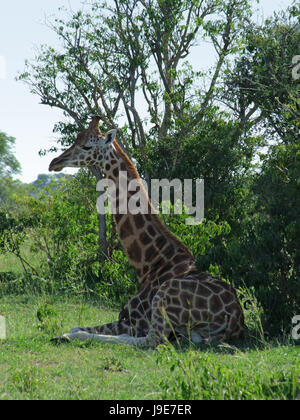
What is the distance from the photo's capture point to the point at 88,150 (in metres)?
7.71

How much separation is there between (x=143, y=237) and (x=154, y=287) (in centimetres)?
68

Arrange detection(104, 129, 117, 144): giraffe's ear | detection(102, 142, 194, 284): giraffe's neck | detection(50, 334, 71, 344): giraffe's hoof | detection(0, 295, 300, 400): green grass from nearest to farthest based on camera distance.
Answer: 1. detection(0, 295, 300, 400): green grass
2. detection(50, 334, 71, 344): giraffe's hoof
3. detection(102, 142, 194, 284): giraffe's neck
4. detection(104, 129, 117, 144): giraffe's ear

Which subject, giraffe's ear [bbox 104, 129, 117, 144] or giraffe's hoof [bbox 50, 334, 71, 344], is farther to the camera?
giraffe's ear [bbox 104, 129, 117, 144]

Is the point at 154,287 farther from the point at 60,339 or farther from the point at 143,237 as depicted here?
the point at 60,339

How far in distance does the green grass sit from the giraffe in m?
0.27

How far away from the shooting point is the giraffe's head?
7.64 m

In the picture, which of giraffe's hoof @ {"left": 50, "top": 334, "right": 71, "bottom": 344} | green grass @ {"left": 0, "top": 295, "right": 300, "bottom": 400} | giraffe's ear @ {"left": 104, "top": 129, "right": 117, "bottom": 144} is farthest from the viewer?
giraffe's ear @ {"left": 104, "top": 129, "right": 117, "bottom": 144}

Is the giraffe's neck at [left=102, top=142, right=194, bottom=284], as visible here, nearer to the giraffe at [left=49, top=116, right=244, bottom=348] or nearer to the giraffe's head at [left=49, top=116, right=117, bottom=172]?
the giraffe at [left=49, top=116, right=244, bottom=348]

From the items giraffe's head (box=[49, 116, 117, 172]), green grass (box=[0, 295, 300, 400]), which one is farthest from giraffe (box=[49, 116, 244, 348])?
green grass (box=[0, 295, 300, 400])

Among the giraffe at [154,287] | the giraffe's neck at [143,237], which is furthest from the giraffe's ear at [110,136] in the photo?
the giraffe's neck at [143,237]

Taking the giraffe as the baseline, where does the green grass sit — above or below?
below

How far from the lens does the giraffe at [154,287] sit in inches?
258

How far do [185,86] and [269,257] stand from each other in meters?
6.86

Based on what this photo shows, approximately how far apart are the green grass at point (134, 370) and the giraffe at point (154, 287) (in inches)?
10.5
